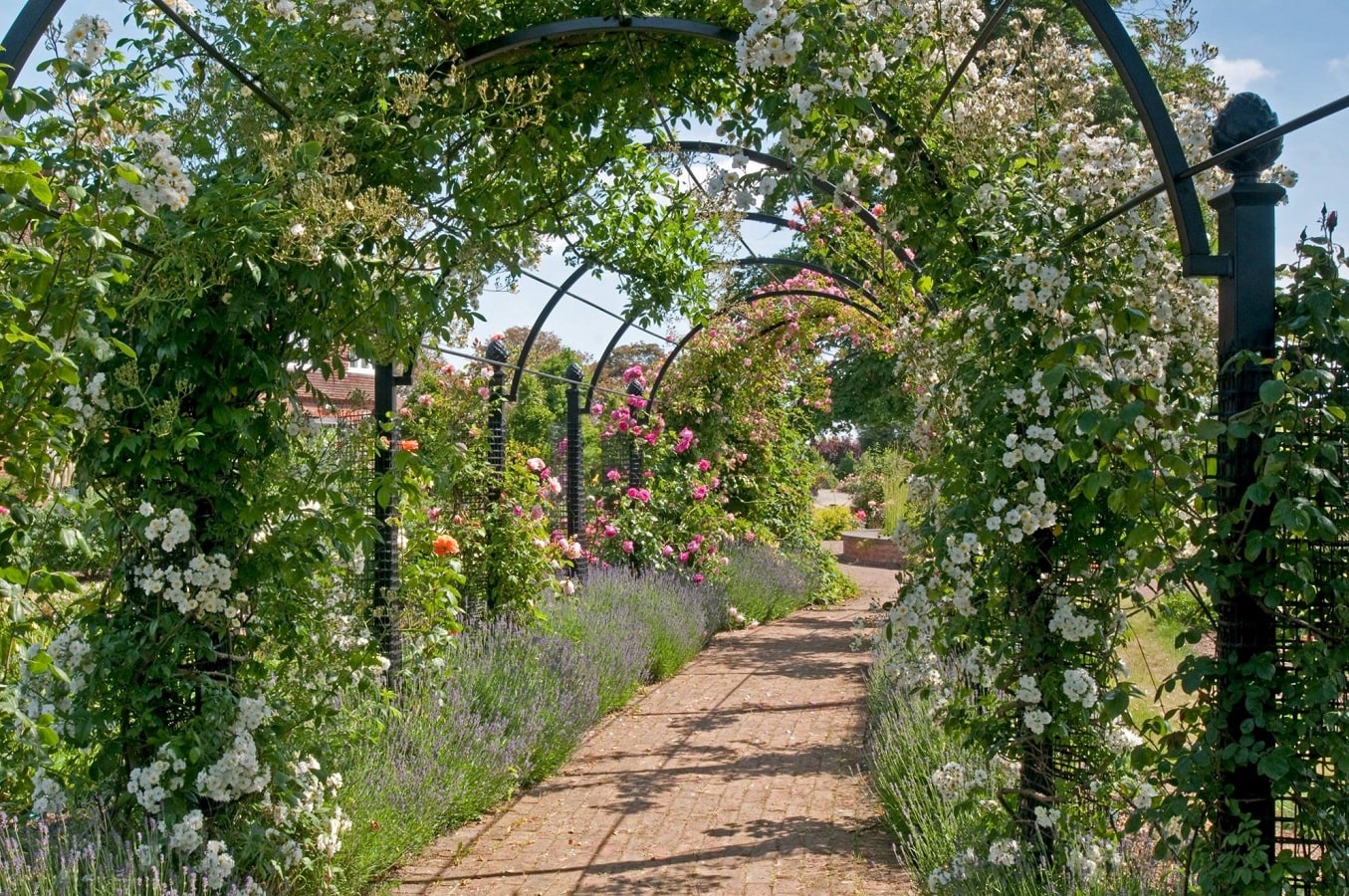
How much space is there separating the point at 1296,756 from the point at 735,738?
3934 millimetres

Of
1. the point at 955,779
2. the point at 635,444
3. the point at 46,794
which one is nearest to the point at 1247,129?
the point at 955,779

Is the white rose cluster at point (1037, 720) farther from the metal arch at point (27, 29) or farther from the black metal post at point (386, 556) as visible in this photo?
the metal arch at point (27, 29)

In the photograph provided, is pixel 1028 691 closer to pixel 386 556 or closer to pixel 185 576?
pixel 185 576

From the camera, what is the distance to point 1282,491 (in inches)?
88.5

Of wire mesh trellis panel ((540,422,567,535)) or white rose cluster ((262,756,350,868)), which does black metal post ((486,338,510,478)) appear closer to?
wire mesh trellis panel ((540,422,567,535))

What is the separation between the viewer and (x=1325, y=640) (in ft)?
7.50

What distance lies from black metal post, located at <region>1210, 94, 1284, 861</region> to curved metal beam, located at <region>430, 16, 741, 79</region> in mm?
1732

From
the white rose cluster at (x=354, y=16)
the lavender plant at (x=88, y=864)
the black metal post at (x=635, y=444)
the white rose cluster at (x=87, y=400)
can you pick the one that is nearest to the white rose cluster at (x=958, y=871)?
A: the lavender plant at (x=88, y=864)

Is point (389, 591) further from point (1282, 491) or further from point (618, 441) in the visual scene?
point (618, 441)

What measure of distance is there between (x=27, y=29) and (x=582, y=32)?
5.59 ft

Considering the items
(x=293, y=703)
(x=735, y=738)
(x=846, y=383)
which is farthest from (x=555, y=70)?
(x=846, y=383)

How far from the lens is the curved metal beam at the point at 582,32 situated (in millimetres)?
3635

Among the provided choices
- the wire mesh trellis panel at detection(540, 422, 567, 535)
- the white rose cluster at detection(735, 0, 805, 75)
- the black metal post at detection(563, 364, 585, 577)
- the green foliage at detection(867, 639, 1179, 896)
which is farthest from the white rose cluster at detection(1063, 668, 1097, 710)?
the black metal post at detection(563, 364, 585, 577)

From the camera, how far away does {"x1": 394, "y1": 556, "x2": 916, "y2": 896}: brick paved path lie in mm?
3834
